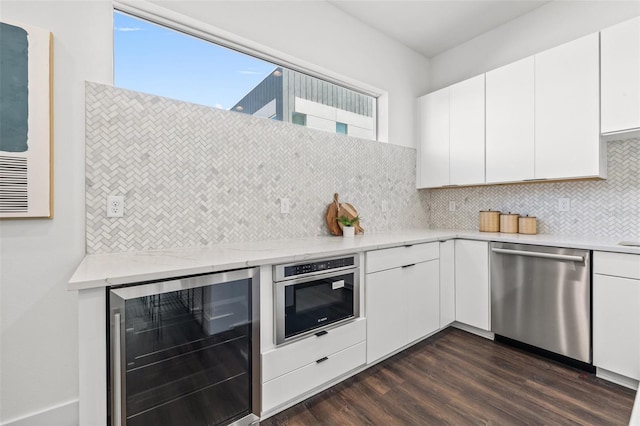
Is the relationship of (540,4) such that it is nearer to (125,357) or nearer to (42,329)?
(125,357)

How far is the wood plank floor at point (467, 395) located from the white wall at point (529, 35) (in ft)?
8.97

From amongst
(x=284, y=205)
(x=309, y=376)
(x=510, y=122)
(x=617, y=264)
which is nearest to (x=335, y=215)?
(x=284, y=205)

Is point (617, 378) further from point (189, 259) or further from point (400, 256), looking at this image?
point (189, 259)

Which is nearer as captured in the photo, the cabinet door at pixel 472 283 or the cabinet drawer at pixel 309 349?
the cabinet drawer at pixel 309 349

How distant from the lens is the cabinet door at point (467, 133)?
113 inches

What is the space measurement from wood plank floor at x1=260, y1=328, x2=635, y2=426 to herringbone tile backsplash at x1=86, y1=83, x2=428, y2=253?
3.80ft

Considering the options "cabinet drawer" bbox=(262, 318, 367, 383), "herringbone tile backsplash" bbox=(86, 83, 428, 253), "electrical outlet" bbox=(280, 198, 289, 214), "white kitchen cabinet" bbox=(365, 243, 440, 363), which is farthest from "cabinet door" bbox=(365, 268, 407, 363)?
"electrical outlet" bbox=(280, 198, 289, 214)

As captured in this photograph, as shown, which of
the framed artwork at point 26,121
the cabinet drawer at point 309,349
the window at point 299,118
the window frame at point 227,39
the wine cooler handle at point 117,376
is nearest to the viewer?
the wine cooler handle at point 117,376

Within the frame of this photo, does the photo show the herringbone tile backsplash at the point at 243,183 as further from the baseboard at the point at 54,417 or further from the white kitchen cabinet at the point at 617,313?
the baseboard at the point at 54,417

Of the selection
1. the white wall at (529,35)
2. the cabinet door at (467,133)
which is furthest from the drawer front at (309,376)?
the white wall at (529,35)

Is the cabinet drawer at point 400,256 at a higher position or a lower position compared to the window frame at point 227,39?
lower

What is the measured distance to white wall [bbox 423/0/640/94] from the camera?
2.37 metres

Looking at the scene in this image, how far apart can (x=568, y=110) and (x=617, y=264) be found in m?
1.22

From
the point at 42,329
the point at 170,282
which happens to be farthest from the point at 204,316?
the point at 42,329
